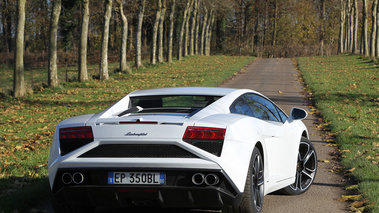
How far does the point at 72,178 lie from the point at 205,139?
1.26m

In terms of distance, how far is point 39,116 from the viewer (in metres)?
17.1

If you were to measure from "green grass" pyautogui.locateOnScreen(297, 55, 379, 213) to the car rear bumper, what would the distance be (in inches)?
81.8

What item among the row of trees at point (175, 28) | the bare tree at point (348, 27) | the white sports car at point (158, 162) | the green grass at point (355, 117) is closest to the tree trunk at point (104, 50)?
the row of trees at point (175, 28)

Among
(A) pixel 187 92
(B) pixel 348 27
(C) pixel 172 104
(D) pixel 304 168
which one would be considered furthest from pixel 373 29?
(A) pixel 187 92

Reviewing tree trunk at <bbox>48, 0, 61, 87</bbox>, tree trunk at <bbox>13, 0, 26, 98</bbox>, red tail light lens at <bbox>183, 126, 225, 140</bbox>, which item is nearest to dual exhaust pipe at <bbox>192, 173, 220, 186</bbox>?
red tail light lens at <bbox>183, 126, 225, 140</bbox>

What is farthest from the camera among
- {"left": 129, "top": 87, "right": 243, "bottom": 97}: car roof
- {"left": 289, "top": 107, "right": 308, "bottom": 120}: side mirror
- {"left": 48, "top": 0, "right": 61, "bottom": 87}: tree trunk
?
{"left": 48, "top": 0, "right": 61, "bottom": 87}: tree trunk

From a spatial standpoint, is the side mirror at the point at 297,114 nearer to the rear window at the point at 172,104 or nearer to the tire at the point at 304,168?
the tire at the point at 304,168

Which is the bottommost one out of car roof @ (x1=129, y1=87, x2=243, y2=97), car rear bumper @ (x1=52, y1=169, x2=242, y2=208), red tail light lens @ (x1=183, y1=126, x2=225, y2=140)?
car rear bumper @ (x1=52, y1=169, x2=242, y2=208)

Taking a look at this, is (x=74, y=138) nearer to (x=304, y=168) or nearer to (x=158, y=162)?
(x=158, y=162)

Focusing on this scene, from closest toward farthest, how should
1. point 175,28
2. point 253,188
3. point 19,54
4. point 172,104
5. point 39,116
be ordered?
point 253,188
point 172,104
point 39,116
point 19,54
point 175,28

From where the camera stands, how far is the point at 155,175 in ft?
15.6

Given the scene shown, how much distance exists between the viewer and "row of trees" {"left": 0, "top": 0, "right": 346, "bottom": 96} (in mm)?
48844

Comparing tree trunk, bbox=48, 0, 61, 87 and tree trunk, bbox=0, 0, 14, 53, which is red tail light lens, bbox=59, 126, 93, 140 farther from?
tree trunk, bbox=0, 0, 14, 53

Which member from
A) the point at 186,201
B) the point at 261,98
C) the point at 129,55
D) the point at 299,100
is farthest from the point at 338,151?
the point at 129,55
